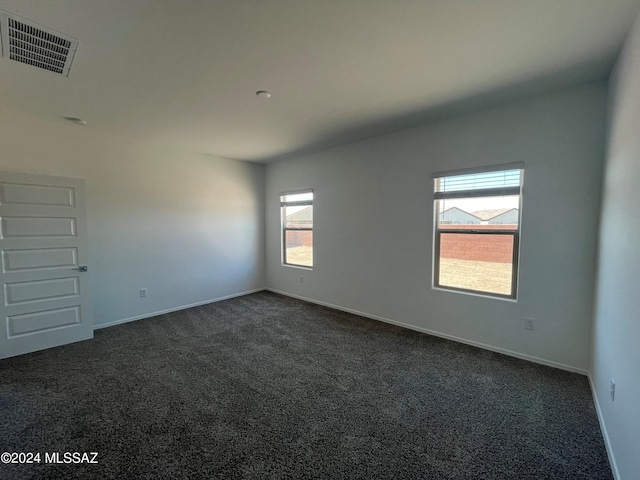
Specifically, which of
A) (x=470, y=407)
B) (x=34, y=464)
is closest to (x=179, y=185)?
(x=34, y=464)

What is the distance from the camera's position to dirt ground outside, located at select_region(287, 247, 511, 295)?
3033 mm

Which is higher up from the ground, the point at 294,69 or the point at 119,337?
the point at 294,69

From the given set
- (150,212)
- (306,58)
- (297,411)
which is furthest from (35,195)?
(297,411)

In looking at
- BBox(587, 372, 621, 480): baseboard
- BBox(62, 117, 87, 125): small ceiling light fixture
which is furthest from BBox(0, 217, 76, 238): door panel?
BBox(587, 372, 621, 480): baseboard

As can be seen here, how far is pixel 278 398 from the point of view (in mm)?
2260

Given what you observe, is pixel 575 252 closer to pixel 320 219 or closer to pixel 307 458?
pixel 307 458

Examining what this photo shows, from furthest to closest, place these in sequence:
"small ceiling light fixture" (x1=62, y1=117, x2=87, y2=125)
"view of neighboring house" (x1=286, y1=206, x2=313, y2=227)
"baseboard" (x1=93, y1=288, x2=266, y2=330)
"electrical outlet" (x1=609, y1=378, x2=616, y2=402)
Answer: "view of neighboring house" (x1=286, y1=206, x2=313, y2=227), "baseboard" (x1=93, y1=288, x2=266, y2=330), "small ceiling light fixture" (x1=62, y1=117, x2=87, y2=125), "electrical outlet" (x1=609, y1=378, x2=616, y2=402)

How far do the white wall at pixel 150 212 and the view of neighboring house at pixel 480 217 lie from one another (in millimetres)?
3746

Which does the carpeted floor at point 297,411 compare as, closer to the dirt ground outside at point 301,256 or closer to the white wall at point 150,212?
the white wall at point 150,212

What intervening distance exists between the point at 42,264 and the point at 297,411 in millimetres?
3405

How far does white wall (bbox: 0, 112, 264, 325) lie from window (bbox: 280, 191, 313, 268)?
64 cm

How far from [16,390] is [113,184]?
2607 mm

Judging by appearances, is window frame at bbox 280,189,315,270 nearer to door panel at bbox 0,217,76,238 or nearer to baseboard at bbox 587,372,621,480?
door panel at bbox 0,217,76,238

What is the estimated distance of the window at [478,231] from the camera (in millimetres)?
2959
